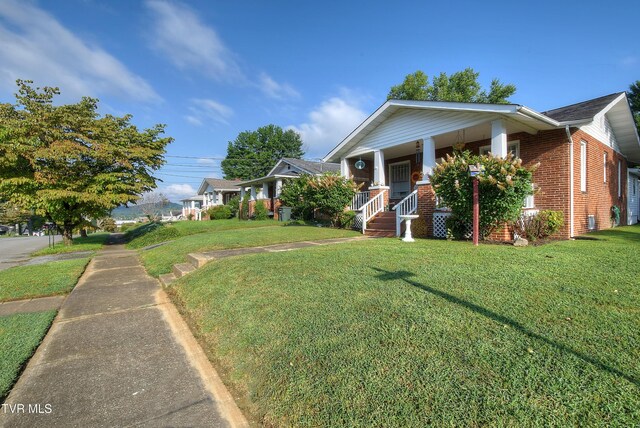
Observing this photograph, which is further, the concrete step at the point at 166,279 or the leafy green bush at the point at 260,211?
the leafy green bush at the point at 260,211

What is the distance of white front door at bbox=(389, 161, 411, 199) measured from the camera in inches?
586

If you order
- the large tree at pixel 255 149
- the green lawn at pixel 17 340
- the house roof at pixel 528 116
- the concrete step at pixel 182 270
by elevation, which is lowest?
the green lawn at pixel 17 340

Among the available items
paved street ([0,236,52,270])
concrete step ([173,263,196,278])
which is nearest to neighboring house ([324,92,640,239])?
concrete step ([173,263,196,278])

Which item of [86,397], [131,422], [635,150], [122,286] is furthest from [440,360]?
[635,150]

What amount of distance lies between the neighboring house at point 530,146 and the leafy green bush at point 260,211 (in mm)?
10027

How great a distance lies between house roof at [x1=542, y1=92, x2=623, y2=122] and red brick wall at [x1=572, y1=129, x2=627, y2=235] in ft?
1.53

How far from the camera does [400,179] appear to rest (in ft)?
50.1

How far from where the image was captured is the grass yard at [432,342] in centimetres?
189

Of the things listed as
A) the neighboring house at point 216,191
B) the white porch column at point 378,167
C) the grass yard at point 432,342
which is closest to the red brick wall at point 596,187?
the grass yard at point 432,342

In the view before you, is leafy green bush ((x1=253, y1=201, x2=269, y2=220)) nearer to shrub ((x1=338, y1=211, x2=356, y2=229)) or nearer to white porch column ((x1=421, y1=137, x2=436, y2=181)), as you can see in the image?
shrub ((x1=338, y1=211, x2=356, y2=229))

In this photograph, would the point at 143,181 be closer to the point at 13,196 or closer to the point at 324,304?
the point at 13,196

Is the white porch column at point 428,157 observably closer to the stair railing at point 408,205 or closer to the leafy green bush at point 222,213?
the stair railing at point 408,205

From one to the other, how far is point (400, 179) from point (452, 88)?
20.1 meters

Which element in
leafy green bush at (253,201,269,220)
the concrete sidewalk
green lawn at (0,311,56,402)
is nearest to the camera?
the concrete sidewalk
